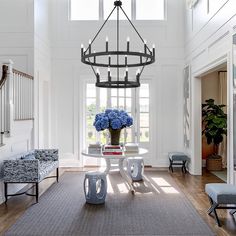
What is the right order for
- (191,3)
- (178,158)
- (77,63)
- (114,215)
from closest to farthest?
1. (114,215)
2. (191,3)
3. (178,158)
4. (77,63)

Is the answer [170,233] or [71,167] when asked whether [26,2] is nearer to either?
[71,167]

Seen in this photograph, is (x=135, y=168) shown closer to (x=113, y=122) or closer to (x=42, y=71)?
(x=113, y=122)

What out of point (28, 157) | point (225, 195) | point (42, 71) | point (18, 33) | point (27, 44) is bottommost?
point (225, 195)

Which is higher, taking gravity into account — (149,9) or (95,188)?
(149,9)

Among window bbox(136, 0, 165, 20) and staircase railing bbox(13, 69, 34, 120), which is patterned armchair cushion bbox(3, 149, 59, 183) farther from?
window bbox(136, 0, 165, 20)

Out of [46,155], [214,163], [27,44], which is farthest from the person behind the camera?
[214,163]

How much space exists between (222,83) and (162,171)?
281cm

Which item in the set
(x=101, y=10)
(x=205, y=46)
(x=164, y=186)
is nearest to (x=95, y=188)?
(x=164, y=186)

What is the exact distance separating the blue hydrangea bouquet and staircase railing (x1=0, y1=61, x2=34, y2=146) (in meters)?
1.45

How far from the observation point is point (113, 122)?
5.57 meters

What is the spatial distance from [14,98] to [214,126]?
4646 millimetres

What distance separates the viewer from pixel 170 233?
12.3ft

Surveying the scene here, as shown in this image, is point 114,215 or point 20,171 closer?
point 114,215

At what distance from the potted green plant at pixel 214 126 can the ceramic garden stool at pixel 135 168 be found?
7.19 feet
